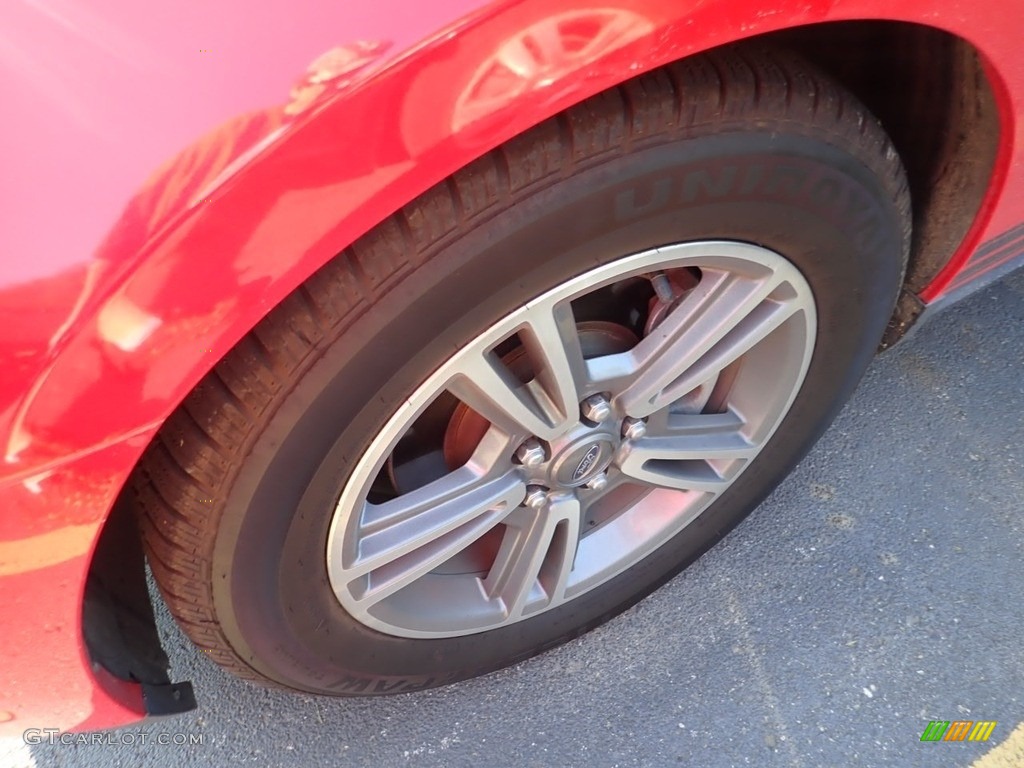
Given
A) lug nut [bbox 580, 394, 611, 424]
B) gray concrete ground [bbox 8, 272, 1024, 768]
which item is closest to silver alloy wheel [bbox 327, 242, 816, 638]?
lug nut [bbox 580, 394, 611, 424]

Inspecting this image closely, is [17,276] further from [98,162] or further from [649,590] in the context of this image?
[649,590]

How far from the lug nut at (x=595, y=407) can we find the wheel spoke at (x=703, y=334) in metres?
0.03

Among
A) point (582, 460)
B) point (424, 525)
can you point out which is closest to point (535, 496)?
point (582, 460)

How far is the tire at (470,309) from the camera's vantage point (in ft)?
3.18

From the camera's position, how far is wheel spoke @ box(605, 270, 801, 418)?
1.28 meters

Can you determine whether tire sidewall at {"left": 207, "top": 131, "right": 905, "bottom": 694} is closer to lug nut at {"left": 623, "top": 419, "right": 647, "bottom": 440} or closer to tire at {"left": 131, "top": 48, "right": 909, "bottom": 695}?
tire at {"left": 131, "top": 48, "right": 909, "bottom": 695}

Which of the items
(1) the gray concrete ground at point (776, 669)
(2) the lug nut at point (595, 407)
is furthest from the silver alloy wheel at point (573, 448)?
(1) the gray concrete ground at point (776, 669)

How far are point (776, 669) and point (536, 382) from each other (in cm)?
88

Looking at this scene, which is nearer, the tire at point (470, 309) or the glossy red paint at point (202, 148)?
the glossy red paint at point (202, 148)

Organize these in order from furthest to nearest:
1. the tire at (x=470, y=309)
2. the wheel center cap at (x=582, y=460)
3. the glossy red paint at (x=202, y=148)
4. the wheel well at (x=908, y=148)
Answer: the wheel center cap at (x=582, y=460) → the wheel well at (x=908, y=148) → the tire at (x=470, y=309) → the glossy red paint at (x=202, y=148)

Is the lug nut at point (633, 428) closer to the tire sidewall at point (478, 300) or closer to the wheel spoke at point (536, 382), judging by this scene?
the wheel spoke at point (536, 382)

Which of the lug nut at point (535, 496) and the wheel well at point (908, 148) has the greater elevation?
the wheel well at point (908, 148)

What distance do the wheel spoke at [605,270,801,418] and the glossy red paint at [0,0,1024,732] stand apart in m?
0.46

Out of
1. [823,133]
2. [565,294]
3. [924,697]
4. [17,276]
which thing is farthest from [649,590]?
[17,276]
